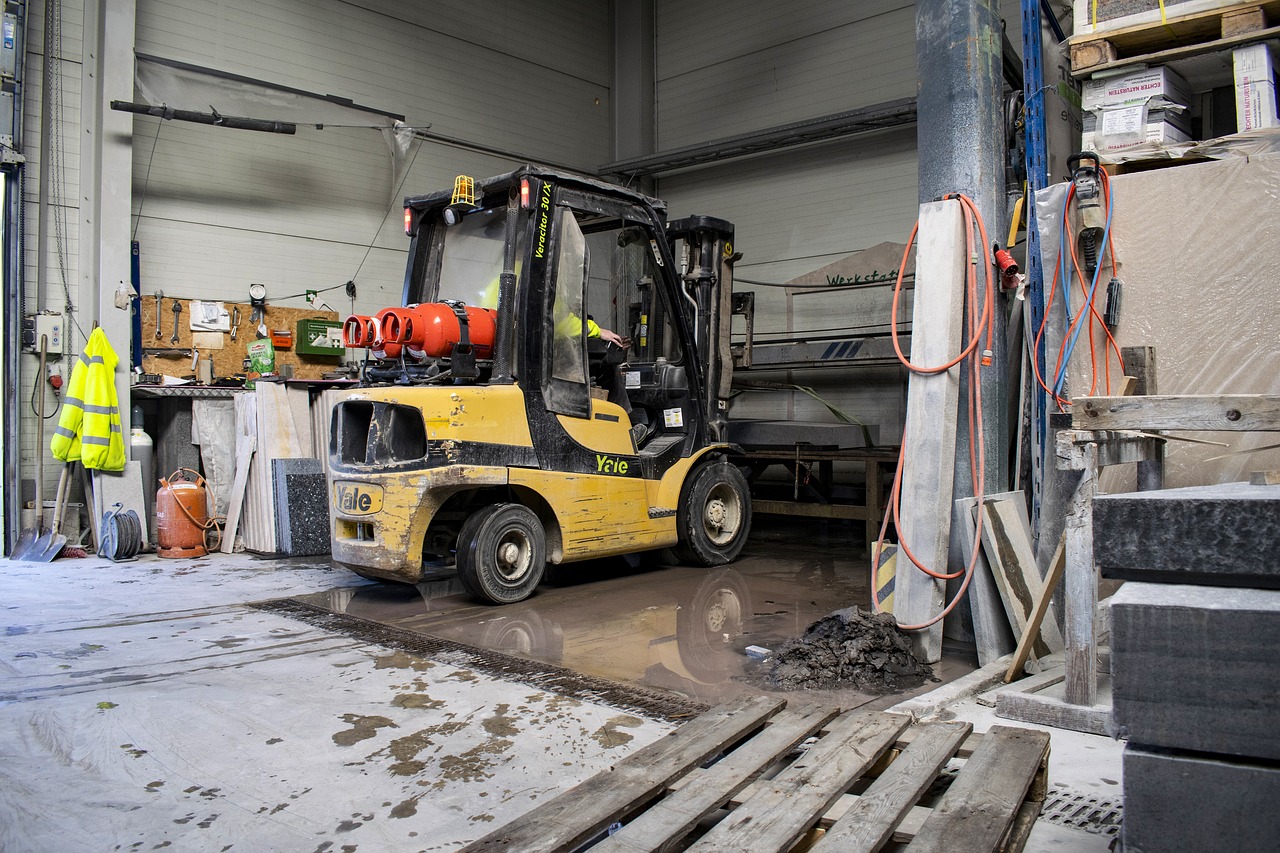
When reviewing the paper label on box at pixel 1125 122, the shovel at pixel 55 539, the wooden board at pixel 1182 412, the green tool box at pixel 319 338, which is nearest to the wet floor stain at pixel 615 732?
the wooden board at pixel 1182 412

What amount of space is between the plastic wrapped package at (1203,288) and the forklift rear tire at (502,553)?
3.39 m

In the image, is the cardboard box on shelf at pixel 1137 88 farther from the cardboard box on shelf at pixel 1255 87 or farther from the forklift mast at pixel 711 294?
the forklift mast at pixel 711 294

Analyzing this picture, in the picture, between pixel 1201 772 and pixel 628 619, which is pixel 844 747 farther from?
pixel 628 619

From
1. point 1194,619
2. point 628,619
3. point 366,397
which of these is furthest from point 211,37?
point 1194,619

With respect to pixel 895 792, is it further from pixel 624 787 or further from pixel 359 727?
pixel 359 727

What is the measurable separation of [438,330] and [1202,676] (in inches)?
193

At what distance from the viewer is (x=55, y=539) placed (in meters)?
7.95

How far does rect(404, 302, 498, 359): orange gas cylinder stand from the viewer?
5902 millimetres

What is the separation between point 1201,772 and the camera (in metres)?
1.69

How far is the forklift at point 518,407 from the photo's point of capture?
5785 millimetres

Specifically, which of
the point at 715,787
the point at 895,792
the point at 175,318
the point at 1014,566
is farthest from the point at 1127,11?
the point at 175,318

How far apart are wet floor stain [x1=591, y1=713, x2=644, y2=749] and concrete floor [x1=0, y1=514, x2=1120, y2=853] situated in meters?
0.01

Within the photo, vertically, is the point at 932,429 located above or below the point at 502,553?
above

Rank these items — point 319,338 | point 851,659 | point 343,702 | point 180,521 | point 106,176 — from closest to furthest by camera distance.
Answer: point 343,702 → point 851,659 → point 180,521 → point 106,176 → point 319,338
